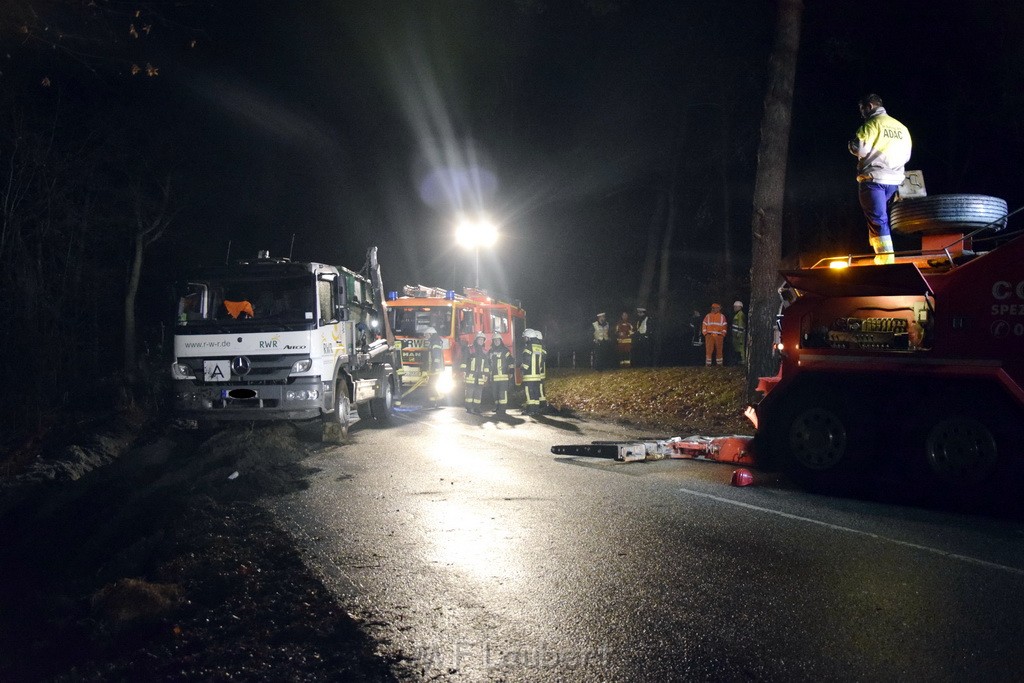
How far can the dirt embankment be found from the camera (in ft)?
12.5

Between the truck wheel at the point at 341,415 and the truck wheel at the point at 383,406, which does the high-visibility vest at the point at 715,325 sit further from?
the truck wheel at the point at 341,415

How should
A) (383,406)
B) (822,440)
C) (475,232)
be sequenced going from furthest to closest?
(475,232) → (383,406) → (822,440)

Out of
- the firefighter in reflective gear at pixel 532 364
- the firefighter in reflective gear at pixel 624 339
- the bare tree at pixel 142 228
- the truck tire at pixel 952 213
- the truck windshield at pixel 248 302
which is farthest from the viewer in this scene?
the bare tree at pixel 142 228

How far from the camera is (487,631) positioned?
13.7 feet

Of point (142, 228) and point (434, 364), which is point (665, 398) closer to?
point (434, 364)

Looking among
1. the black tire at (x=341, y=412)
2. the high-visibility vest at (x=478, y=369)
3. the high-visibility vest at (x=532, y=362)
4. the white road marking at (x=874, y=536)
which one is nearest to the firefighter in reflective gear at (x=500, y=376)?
the high-visibility vest at (x=478, y=369)

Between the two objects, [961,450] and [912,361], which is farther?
[912,361]

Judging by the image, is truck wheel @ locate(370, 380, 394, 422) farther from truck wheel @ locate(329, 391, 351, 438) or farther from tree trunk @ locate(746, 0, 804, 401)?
tree trunk @ locate(746, 0, 804, 401)

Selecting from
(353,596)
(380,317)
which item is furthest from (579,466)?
(380,317)

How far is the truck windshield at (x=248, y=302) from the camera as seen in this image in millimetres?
11484

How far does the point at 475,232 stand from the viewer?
30.8m

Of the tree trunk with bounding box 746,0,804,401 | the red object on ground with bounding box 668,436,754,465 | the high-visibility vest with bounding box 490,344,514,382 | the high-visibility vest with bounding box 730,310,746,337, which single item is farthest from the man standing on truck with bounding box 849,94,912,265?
the high-visibility vest with bounding box 730,310,746,337

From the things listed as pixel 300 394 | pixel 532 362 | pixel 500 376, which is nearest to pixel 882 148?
pixel 300 394

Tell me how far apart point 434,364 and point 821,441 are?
11.9 metres
